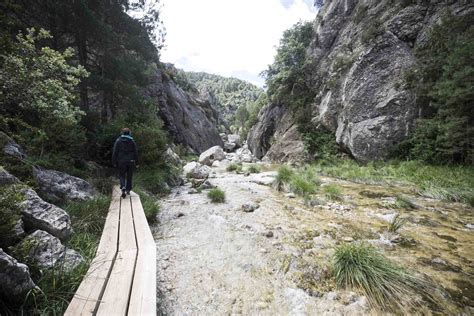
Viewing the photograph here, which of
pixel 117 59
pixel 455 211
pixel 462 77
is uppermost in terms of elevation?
pixel 117 59

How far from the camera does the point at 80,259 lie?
294 centimetres

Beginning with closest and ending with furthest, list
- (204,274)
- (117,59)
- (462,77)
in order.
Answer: (204,274) < (462,77) < (117,59)

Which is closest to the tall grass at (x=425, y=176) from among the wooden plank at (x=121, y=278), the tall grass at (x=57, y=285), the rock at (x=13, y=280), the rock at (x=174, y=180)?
the rock at (x=174, y=180)

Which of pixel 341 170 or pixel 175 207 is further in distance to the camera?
pixel 341 170

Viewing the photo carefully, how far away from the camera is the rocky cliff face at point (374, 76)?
13242 mm

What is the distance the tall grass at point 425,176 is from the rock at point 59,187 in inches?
449

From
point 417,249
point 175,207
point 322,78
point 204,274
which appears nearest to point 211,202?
point 175,207

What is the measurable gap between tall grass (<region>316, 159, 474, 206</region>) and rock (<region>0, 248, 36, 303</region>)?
10917 millimetres

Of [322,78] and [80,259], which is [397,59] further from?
[80,259]

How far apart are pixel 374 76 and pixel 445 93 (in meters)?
5.79

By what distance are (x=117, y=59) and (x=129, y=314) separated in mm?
12427

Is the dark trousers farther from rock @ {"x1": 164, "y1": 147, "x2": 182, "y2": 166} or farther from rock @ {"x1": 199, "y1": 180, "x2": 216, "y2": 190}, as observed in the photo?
rock @ {"x1": 164, "y1": 147, "x2": 182, "y2": 166}

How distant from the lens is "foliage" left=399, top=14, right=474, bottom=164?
9.37 m

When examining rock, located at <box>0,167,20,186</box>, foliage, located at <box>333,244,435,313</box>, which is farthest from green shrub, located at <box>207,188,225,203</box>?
rock, located at <box>0,167,20,186</box>
